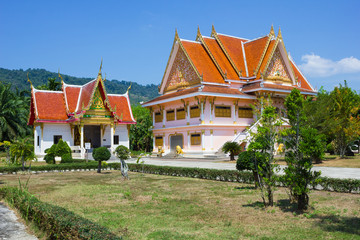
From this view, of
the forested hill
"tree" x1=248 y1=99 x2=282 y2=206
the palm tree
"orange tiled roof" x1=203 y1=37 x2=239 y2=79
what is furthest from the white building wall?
the forested hill

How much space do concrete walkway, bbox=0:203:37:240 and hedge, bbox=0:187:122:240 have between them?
217mm

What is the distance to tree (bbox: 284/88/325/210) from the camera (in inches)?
310

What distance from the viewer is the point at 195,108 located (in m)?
31.5

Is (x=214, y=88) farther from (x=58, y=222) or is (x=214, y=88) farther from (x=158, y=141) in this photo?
(x=58, y=222)

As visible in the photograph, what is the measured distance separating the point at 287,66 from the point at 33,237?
31.6 m

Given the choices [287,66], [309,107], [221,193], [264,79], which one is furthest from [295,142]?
[287,66]

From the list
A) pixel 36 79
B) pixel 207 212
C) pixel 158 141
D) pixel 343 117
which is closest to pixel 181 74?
pixel 158 141

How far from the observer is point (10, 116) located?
39.0m

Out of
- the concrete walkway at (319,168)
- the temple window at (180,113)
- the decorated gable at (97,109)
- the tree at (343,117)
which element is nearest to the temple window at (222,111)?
the temple window at (180,113)

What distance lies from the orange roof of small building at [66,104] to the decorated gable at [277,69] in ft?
44.2

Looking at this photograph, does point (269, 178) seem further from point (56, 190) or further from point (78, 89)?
point (78, 89)

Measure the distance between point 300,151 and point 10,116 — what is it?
3722 centimetres

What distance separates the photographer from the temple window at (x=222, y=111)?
31.2 metres

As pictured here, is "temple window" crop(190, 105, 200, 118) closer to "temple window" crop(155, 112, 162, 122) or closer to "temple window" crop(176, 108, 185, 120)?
"temple window" crop(176, 108, 185, 120)
